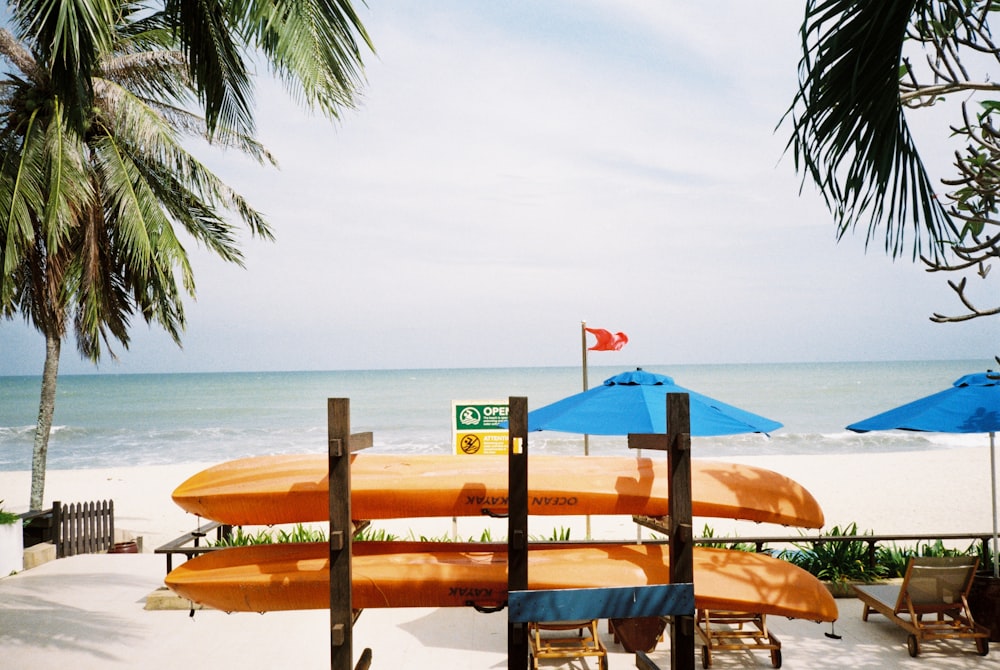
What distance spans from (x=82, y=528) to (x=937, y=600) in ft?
32.1

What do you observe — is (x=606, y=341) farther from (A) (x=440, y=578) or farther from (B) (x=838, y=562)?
(A) (x=440, y=578)

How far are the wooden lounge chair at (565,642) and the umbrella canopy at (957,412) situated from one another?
9.58 ft

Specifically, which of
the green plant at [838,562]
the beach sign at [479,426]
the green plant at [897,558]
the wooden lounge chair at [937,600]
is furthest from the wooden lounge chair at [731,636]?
the beach sign at [479,426]

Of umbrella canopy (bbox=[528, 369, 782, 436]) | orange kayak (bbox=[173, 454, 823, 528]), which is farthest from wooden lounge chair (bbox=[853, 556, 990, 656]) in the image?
orange kayak (bbox=[173, 454, 823, 528])

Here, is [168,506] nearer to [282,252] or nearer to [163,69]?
[163,69]

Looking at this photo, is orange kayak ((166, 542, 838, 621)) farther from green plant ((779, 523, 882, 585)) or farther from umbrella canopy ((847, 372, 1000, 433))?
green plant ((779, 523, 882, 585))

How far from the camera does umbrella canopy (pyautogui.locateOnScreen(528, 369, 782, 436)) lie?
579cm

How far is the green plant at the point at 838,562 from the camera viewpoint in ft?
→ 26.0

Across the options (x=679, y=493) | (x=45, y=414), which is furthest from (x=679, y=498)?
(x=45, y=414)

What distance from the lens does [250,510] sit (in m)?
4.06

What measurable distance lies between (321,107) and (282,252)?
207 feet

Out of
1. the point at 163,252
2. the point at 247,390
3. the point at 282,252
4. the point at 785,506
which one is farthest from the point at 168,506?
the point at 282,252

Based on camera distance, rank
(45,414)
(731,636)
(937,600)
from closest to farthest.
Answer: (731,636) < (937,600) < (45,414)

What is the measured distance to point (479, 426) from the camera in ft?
28.7
